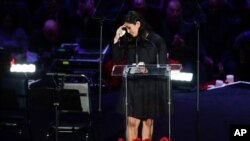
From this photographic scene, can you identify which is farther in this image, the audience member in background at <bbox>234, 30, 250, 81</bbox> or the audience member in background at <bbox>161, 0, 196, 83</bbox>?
the audience member in background at <bbox>234, 30, 250, 81</bbox>

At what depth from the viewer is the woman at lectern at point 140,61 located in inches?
259

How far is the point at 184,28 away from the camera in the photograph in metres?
11.7

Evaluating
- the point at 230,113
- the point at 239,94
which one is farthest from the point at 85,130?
the point at 239,94

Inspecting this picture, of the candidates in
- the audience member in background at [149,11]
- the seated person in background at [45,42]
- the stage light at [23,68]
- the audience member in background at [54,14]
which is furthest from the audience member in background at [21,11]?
the audience member in background at [149,11]

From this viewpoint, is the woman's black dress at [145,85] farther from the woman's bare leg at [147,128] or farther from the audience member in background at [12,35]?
the audience member in background at [12,35]

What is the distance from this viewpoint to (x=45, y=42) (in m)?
11.6

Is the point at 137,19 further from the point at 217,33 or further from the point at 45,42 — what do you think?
the point at 217,33

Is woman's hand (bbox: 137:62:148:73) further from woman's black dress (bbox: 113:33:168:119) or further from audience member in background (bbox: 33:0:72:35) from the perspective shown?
audience member in background (bbox: 33:0:72:35)

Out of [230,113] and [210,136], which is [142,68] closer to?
[210,136]

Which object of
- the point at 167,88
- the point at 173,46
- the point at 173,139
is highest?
the point at 173,46

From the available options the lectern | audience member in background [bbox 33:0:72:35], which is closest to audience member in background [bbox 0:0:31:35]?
audience member in background [bbox 33:0:72:35]

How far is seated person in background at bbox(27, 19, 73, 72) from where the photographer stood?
11.3m

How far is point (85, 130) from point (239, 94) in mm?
3790

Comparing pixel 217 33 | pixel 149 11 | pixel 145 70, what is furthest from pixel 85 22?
pixel 145 70
